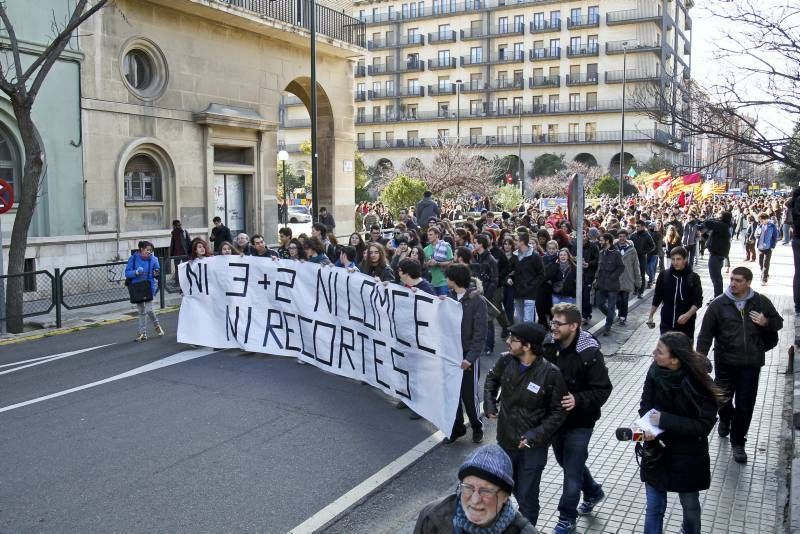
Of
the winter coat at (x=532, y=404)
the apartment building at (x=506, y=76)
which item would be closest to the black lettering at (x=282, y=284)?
the winter coat at (x=532, y=404)

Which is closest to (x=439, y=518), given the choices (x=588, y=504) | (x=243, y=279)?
(x=588, y=504)

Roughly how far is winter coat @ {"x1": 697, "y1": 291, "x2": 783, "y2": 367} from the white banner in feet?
7.38

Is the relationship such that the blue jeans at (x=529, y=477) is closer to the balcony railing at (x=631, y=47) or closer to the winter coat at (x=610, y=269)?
the winter coat at (x=610, y=269)

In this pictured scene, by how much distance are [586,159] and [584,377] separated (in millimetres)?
67844

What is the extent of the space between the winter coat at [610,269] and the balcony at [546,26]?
6258cm

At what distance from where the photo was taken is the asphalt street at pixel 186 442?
18.0 feet

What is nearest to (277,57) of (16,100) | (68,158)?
(68,158)

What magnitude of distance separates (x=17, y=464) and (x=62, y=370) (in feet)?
11.8

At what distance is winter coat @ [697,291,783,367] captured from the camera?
20.9ft

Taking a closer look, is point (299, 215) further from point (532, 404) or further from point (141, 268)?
point (532, 404)

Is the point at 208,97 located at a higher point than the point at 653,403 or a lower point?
higher

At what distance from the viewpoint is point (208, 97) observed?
A: 20.7 metres

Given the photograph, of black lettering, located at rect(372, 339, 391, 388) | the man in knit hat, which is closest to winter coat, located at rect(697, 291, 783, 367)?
black lettering, located at rect(372, 339, 391, 388)

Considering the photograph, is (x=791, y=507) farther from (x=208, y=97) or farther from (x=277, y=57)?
(x=277, y=57)
